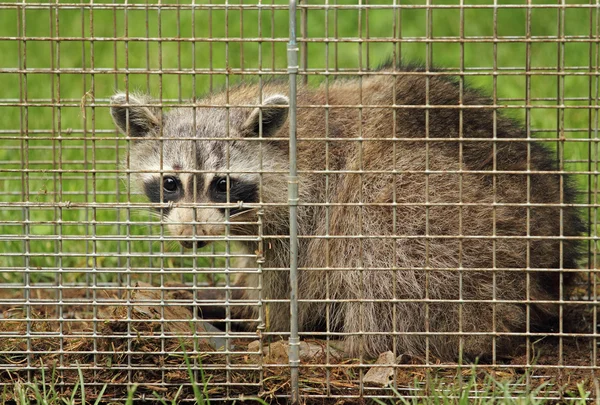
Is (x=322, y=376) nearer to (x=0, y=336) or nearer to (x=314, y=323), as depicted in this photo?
(x=314, y=323)

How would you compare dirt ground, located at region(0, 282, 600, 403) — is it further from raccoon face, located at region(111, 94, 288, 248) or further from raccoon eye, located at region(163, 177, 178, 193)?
raccoon eye, located at region(163, 177, 178, 193)

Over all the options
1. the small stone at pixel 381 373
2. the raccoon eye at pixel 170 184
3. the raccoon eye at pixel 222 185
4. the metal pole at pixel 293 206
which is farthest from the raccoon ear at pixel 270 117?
the small stone at pixel 381 373

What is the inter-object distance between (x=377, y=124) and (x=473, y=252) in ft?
3.23

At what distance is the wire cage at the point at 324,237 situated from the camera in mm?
4023

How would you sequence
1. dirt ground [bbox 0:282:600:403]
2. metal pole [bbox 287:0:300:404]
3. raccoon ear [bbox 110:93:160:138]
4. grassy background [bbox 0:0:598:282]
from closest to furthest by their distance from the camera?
metal pole [bbox 287:0:300:404] → dirt ground [bbox 0:282:600:403] → raccoon ear [bbox 110:93:160:138] → grassy background [bbox 0:0:598:282]

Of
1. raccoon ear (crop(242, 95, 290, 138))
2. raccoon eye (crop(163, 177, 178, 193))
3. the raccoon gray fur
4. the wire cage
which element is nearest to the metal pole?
the wire cage

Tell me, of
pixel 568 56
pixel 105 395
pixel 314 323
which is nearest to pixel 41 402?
pixel 105 395

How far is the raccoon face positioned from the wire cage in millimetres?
16

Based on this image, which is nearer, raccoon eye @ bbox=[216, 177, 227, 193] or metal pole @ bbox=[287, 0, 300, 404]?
metal pole @ bbox=[287, 0, 300, 404]

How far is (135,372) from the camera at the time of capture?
13.9 feet

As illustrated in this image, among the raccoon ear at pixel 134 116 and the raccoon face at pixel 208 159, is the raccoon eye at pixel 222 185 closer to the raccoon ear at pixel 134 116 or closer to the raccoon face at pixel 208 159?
the raccoon face at pixel 208 159

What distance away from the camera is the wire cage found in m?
4.02

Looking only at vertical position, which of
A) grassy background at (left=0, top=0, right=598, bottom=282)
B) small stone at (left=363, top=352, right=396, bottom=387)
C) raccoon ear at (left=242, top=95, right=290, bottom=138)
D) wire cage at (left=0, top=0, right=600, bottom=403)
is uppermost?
grassy background at (left=0, top=0, right=598, bottom=282)

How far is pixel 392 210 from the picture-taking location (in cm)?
471
